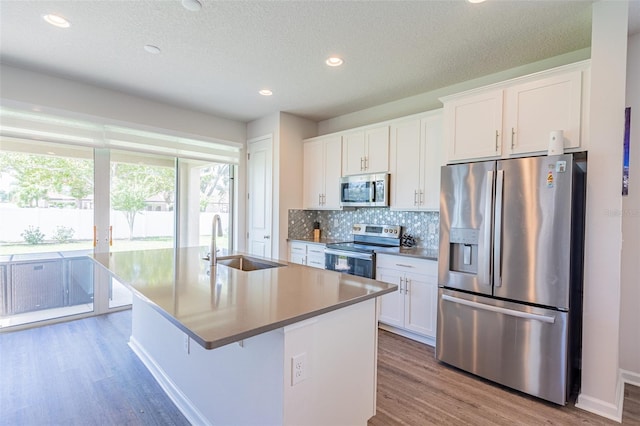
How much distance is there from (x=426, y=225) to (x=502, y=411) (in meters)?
1.95

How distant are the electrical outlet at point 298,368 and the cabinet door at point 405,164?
2435 millimetres

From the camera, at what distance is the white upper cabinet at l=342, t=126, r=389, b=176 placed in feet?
12.3

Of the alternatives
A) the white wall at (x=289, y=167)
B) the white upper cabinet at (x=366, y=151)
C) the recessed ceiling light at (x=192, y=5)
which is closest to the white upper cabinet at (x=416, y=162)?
the white upper cabinet at (x=366, y=151)

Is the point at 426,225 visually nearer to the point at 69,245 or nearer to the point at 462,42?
the point at 462,42

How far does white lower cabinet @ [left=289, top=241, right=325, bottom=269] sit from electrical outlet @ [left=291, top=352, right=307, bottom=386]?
99.6 inches

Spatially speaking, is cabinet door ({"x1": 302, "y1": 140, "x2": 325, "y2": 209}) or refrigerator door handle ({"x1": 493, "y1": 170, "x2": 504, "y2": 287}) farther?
cabinet door ({"x1": 302, "y1": 140, "x2": 325, "y2": 209})

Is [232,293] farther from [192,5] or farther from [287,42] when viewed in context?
[287,42]

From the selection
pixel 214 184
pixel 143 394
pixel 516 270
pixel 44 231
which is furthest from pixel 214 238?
pixel 214 184

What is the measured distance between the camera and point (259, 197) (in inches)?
187

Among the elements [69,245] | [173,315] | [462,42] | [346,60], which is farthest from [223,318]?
[69,245]

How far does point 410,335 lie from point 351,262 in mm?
981

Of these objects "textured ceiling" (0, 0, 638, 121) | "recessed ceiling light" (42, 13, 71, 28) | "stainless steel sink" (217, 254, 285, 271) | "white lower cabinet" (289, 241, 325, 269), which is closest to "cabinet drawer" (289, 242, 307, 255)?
"white lower cabinet" (289, 241, 325, 269)

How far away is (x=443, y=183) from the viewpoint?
2734 millimetres

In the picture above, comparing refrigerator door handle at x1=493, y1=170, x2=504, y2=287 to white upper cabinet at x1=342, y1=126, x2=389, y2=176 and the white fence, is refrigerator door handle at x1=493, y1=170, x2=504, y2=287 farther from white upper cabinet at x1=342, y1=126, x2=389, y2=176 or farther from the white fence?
the white fence
